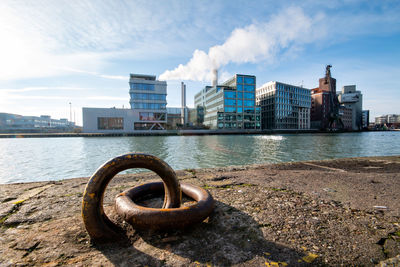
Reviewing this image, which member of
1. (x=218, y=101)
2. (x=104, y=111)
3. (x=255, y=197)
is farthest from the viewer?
(x=218, y=101)

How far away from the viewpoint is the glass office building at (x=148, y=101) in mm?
67750

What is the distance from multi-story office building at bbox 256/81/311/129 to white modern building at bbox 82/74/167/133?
57.0 m

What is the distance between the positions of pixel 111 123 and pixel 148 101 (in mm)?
16734

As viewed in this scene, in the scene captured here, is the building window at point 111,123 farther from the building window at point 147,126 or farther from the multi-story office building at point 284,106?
the multi-story office building at point 284,106

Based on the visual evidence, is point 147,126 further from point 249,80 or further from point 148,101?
point 249,80

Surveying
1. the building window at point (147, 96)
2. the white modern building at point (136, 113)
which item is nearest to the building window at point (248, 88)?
the white modern building at point (136, 113)

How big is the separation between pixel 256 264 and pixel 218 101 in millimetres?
81912

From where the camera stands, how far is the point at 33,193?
3602 millimetres

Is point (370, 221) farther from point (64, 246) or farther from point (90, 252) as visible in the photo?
point (64, 246)

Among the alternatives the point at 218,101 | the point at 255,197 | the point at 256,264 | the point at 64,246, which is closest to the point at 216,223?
the point at 256,264

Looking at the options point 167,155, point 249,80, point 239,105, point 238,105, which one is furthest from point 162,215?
point 249,80

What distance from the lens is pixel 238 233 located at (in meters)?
2.18

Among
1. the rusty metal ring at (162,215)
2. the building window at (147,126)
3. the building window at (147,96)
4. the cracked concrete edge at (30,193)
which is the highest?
the building window at (147,96)

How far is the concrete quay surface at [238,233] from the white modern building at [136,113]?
68949mm
